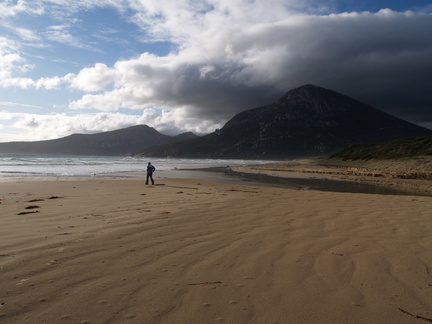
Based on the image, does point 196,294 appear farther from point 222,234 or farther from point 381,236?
point 381,236

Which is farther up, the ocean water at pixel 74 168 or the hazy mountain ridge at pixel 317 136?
the hazy mountain ridge at pixel 317 136

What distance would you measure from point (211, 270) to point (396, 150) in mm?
43576

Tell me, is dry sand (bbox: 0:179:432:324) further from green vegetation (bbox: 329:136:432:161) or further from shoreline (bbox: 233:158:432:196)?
green vegetation (bbox: 329:136:432:161)

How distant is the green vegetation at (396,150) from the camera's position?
116 ft

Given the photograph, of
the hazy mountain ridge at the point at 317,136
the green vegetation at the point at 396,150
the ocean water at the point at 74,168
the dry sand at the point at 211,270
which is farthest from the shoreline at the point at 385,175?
the hazy mountain ridge at the point at 317,136

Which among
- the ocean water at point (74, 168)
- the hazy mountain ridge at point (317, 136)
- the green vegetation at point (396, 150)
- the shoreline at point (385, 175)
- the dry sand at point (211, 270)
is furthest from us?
the hazy mountain ridge at point (317, 136)

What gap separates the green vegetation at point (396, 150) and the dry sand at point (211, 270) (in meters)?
34.6

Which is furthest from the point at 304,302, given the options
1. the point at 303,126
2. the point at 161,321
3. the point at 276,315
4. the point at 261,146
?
the point at 303,126

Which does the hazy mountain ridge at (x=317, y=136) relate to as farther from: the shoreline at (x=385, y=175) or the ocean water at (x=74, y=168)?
the shoreline at (x=385, y=175)

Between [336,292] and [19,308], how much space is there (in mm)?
3517

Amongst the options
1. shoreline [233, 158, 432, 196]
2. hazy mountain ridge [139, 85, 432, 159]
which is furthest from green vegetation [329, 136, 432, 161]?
hazy mountain ridge [139, 85, 432, 159]

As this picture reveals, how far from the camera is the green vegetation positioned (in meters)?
35.3

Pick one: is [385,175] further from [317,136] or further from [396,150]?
[317,136]

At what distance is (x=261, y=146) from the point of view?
611 feet
